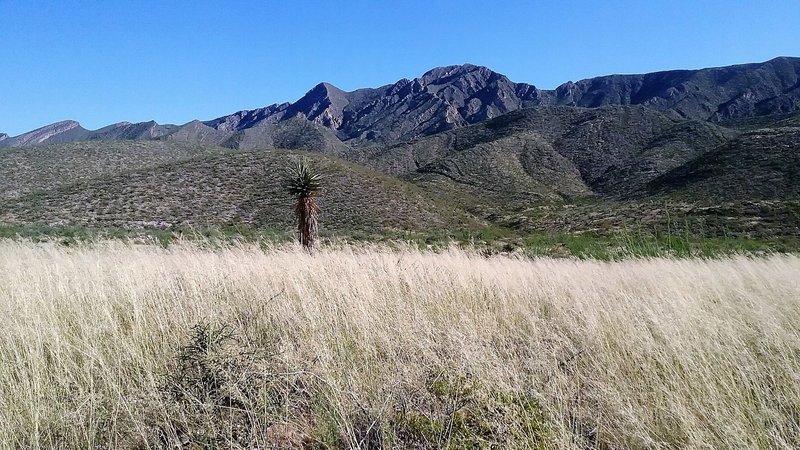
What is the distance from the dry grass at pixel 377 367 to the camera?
7.16 feet

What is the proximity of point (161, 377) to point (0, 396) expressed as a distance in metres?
0.76

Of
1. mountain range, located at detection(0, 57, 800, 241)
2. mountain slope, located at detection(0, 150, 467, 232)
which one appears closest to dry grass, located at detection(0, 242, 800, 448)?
mountain range, located at detection(0, 57, 800, 241)

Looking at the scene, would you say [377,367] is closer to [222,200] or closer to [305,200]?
[305,200]

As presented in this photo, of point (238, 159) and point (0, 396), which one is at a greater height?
point (238, 159)

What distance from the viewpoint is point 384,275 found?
5379mm

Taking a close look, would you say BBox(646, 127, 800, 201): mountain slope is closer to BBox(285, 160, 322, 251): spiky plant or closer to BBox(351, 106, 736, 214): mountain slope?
BBox(351, 106, 736, 214): mountain slope

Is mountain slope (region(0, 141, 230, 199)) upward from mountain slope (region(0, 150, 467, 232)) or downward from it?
upward

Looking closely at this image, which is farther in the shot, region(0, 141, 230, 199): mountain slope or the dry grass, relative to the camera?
region(0, 141, 230, 199): mountain slope

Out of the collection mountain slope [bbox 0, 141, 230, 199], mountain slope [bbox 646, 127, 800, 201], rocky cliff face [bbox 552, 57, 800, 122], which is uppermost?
rocky cliff face [bbox 552, 57, 800, 122]

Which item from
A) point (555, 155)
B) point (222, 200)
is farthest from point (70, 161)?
point (555, 155)

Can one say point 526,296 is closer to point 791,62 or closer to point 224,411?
point 224,411

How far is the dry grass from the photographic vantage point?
218 centimetres

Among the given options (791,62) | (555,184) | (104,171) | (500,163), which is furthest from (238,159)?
(791,62)

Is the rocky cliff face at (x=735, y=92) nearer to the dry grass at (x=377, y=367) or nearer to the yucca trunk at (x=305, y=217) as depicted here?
the yucca trunk at (x=305, y=217)
